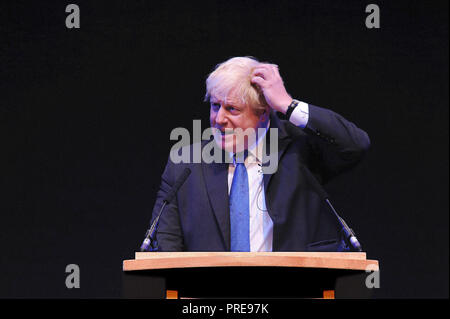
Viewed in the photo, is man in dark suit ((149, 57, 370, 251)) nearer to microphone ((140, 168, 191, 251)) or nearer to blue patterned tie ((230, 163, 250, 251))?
blue patterned tie ((230, 163, 250, 251))

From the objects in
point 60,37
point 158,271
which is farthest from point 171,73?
point 158,271

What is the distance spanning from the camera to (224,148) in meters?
2.69

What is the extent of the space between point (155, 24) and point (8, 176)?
1138mm

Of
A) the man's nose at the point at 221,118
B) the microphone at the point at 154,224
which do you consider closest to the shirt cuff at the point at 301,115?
the man's nose at the point at 221,118

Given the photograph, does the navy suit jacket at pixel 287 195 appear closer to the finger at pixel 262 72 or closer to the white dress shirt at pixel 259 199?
the white dress shirt at pixel 259 199

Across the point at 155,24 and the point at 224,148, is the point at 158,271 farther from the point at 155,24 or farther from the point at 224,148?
the point at 155,24

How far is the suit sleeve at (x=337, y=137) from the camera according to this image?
8.23 feet

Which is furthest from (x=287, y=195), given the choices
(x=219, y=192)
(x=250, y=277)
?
(x=250, y=277)

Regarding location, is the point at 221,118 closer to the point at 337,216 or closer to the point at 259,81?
the point at 259,81

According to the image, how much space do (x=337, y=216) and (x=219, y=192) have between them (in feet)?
1.95

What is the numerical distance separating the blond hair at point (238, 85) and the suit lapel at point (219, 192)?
0.95 feet

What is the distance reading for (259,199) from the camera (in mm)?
2621
